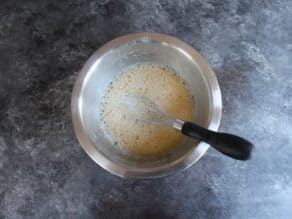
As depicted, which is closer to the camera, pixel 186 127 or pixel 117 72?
pixel 186 127

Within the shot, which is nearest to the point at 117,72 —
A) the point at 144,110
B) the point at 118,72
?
the point at 118,72

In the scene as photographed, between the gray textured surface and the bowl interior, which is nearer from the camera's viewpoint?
the bowl interior

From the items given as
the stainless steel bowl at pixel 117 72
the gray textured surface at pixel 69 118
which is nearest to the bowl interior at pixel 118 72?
the stainless steel bowl at pixel 117 72

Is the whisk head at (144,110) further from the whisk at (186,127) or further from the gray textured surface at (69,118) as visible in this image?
the gray textured surface at (69,118)

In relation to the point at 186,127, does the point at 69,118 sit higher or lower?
lower

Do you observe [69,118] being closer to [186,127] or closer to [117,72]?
[117,72]

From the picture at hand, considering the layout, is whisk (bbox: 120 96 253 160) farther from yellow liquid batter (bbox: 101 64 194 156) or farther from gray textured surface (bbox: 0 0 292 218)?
gray textured surface (bbox: 0 0 292 218)

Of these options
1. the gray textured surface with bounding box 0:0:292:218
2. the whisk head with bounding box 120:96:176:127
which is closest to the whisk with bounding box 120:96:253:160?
the whisk head with bounding box 120:96:176:127

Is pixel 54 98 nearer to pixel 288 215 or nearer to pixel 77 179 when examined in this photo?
pixel 77 179
